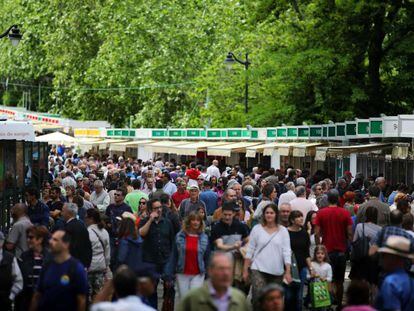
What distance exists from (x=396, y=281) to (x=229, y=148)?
37.0m

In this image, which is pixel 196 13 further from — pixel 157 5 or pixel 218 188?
pixel 218 188

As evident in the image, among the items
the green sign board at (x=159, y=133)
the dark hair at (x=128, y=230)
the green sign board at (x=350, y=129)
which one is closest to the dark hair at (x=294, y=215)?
the dark hair at (x=128, y=230)

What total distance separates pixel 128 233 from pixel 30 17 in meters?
71.6

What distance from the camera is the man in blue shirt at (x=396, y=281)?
1013cm

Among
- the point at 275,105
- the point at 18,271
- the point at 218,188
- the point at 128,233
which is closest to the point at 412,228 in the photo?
the point at 128,233

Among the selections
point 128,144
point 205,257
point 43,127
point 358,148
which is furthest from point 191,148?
point 205,257

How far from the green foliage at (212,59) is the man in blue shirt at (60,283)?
29058mm

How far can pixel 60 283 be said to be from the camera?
10969mm

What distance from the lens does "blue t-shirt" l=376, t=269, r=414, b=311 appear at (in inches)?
399

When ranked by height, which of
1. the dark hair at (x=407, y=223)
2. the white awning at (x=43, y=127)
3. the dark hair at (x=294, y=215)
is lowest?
the dark hair at (x=407, y=223)

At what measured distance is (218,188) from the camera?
82.6ft

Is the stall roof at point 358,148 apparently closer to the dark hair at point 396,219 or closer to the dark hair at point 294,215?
the dark hair at point 294,215

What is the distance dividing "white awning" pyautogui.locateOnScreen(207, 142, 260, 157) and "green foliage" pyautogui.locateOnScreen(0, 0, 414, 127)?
5.27 ft

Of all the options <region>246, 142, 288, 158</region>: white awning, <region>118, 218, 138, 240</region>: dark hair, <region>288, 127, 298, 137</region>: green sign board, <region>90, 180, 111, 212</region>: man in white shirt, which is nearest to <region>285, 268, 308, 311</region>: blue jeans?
<region>118, 218, 138, 240</region>: dark hair
